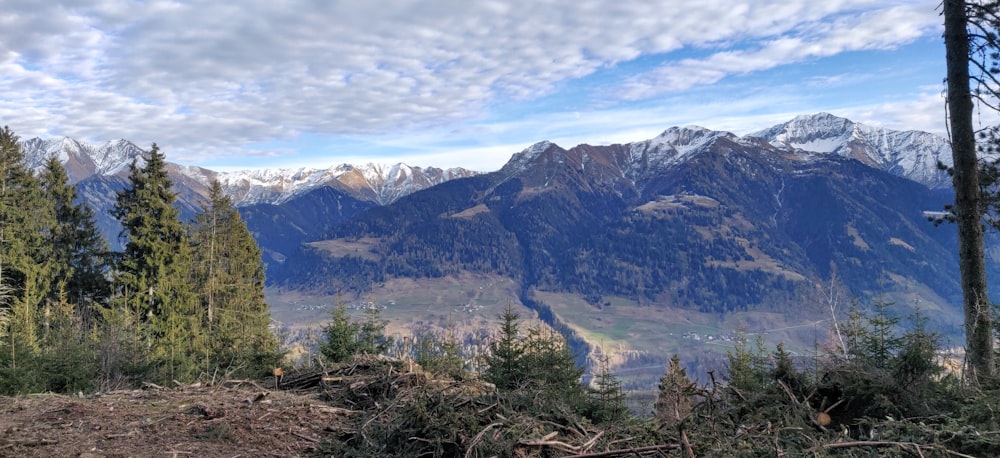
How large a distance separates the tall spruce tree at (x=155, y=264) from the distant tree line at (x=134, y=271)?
6cm

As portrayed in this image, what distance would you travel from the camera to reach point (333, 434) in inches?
208

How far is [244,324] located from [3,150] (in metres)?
15.4

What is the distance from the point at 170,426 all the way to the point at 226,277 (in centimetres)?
3252

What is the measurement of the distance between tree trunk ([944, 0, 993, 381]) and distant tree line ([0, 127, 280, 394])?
69.8 feet

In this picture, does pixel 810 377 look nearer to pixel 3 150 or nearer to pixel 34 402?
pixel 34 402

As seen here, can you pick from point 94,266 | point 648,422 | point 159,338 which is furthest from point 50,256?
point 648,422

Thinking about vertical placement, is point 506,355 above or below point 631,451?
below

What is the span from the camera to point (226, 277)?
34.8m

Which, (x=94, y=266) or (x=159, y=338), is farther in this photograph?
(x=94, y=266)

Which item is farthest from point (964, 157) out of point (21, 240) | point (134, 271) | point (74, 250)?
point (74, 250)

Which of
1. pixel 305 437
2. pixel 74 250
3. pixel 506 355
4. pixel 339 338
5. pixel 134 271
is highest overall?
pixel 74 250

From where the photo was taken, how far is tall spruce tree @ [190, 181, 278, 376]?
3288 centimetres

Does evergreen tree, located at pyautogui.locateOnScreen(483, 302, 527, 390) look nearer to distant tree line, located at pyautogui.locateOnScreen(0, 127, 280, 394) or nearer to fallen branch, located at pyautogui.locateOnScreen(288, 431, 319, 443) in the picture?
distant tree line, located at pyautogui.locateOnScreen(0, 127, 280, 394)

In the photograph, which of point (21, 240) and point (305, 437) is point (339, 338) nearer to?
point (305, 437)
